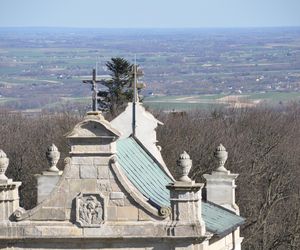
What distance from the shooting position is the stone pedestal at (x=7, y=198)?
108 feet

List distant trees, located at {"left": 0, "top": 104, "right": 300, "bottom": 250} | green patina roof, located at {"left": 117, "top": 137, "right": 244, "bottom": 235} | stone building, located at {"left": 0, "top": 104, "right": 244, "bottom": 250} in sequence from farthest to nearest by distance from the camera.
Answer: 1. distant trees, located at {"left": 0, "top": 104, "right": 300, "bottom": 250}
2. green patina roof, located at {"left": 117, "top": 137, "right": 244, "bottom": 235}
3. stone building, located at {"left": 0, "top": 104, "right": 244, "bottom": 250}

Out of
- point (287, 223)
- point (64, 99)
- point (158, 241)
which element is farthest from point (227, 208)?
point (64, 99)

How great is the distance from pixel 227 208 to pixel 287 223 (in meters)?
40.7

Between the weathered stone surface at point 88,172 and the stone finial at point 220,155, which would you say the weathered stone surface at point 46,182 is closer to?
the stone finial at point 220,155

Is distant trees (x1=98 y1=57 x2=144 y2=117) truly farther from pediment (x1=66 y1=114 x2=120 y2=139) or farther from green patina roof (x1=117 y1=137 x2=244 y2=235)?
pediment (x1=66 y1=114 x2=120 y2=139)

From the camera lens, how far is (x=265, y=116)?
397 ft

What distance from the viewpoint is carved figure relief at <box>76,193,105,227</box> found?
32.7 m

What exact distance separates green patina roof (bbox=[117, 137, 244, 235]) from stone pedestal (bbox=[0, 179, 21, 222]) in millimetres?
2539

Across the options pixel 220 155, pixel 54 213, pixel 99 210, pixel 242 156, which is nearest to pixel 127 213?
pixel 99 210

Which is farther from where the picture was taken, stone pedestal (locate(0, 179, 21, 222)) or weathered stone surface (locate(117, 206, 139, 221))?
stone pedestal (locate(0, 179, 21, 222))

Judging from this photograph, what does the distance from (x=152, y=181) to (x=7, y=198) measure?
4.44 m

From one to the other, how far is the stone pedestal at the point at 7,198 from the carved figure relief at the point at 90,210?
3.79ft

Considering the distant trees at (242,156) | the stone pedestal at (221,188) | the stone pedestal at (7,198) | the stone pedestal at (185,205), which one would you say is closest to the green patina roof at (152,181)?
the stone pedestal at (221,188)

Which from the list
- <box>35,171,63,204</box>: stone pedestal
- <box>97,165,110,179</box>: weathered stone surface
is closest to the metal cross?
<box>97,165,110,179</box>: weathered stone surface
